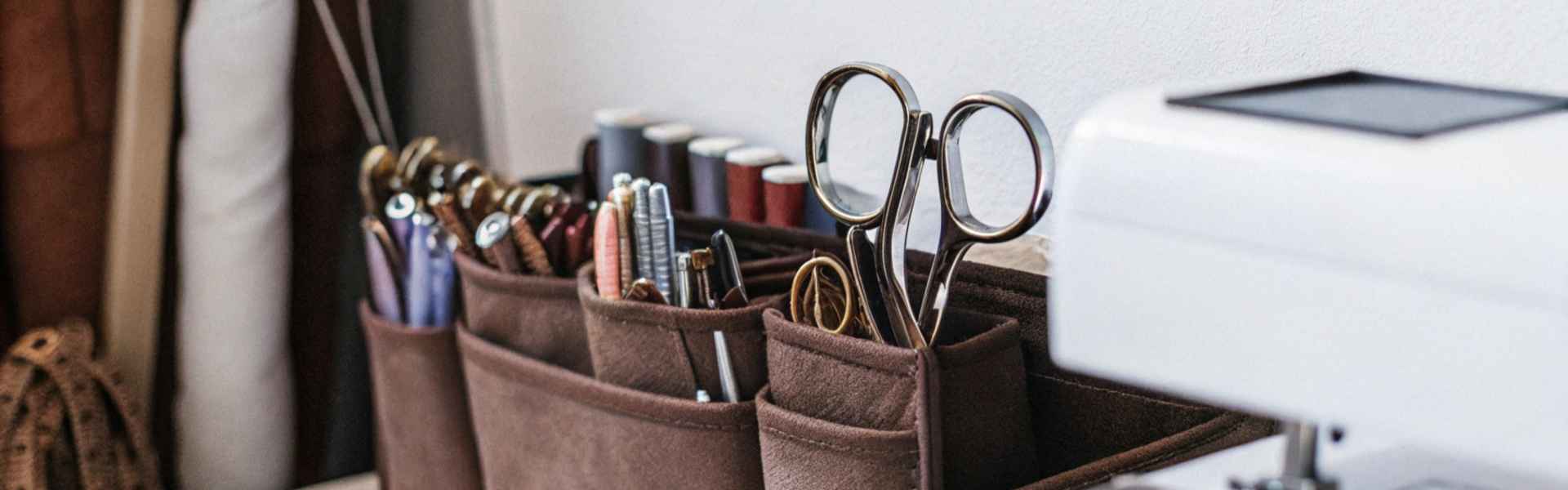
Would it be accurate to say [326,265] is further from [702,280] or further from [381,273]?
[702,280]

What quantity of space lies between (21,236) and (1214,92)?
2.95ft

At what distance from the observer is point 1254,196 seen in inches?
13.1

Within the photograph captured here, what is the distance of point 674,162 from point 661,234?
0.62 feet

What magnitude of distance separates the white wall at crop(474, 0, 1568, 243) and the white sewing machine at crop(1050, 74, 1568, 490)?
128 millimetres

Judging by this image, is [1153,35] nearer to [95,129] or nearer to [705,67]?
[705,67]

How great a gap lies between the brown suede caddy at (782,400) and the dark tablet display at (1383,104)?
168 mm

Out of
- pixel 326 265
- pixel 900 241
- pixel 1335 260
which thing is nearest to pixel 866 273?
pixel 900 241

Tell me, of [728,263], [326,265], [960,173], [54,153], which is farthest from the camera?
[326,265]

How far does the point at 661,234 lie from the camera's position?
0.63m

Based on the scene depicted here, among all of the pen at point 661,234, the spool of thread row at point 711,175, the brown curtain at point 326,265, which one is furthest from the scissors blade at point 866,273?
the brown curtain at point 326,265

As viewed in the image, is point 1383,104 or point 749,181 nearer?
point 1383,104

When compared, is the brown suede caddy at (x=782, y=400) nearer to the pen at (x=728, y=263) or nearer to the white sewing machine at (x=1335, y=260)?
the pen at (x=728, y=263)

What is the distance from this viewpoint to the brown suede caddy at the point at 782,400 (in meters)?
0.53


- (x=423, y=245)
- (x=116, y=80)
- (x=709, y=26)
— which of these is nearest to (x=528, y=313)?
(x=423, y=245)
